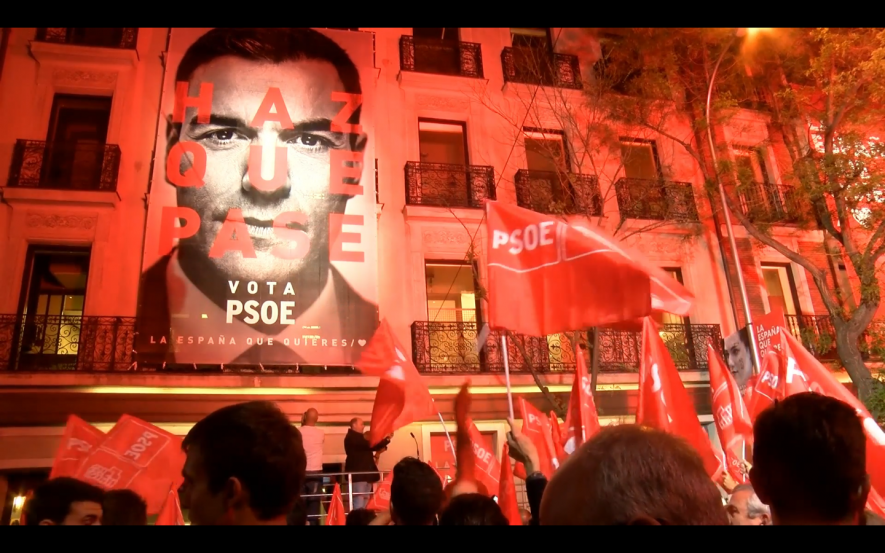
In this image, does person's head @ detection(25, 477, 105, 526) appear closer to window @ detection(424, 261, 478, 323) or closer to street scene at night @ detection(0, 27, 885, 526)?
street scene at night @ detection(0, 27, 885, 526)

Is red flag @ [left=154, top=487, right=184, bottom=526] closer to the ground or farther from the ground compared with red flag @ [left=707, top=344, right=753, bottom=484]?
closer to the ground

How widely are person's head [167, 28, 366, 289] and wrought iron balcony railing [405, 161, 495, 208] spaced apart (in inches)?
59.0

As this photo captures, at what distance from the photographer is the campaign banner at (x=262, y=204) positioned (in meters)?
12.5

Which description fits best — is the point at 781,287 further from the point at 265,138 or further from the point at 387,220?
the point at 265,138

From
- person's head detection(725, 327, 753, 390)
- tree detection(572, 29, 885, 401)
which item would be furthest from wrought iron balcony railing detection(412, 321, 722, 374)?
tree detection(572, 29, 885, 401)

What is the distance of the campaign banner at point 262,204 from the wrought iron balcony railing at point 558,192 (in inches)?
139

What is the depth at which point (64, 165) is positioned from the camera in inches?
538

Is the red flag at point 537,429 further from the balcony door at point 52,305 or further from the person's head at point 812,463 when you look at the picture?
the balcony door at point 52,305

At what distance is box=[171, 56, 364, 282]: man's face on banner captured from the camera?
13.2m

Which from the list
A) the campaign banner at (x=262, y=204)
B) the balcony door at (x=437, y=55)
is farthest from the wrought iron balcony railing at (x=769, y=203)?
the campaign banner at (x=262, y=204)

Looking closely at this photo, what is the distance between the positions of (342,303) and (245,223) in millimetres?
2502

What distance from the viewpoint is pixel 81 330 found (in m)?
12.3

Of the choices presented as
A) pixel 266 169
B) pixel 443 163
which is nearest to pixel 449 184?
pixel 443 163

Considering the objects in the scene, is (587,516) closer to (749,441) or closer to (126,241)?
(749,441)
